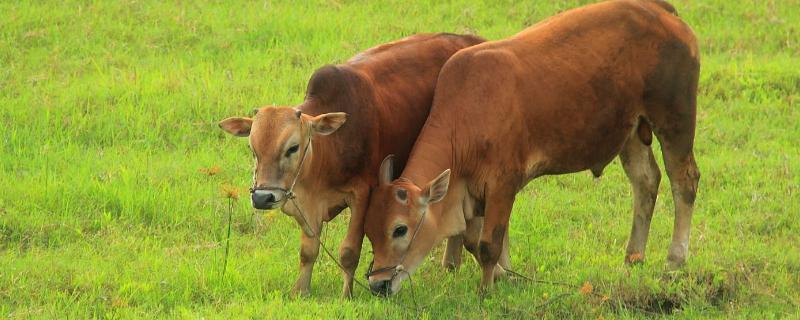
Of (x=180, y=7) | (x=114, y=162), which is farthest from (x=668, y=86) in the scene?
(x=180, y=7)

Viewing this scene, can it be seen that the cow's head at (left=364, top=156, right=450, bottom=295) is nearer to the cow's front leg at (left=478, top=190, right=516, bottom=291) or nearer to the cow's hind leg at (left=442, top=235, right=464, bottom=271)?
the cow's front leg at (left=478, top=190, right=516, bottom=291)

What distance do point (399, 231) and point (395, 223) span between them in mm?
68

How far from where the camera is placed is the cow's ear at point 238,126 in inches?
354

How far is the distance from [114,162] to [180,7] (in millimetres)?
3996

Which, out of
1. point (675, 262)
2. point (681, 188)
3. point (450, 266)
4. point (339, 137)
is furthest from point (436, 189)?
point (681, 188)

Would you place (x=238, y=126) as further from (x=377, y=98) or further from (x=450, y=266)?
(x=450, y=266)

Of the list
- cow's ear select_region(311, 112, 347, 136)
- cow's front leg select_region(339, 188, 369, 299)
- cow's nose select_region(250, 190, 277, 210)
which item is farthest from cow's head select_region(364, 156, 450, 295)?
cow's nose select_region(250, 190, 277, 210)

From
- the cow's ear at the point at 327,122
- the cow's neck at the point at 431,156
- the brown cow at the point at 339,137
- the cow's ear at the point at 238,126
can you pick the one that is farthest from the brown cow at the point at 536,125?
the cow's ear at the point at 238,126

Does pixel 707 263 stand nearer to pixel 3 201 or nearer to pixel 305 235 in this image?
pixel 305 235

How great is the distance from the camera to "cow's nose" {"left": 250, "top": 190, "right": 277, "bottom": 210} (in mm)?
8539

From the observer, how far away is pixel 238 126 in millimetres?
9062

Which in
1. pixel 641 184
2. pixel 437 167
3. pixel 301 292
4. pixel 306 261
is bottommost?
pixel 641 184

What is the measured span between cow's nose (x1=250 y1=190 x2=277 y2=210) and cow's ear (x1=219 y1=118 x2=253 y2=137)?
58 centimetres

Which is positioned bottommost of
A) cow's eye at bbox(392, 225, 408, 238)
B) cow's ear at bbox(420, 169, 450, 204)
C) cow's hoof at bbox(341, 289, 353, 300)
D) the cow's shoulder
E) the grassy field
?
the grassy field
